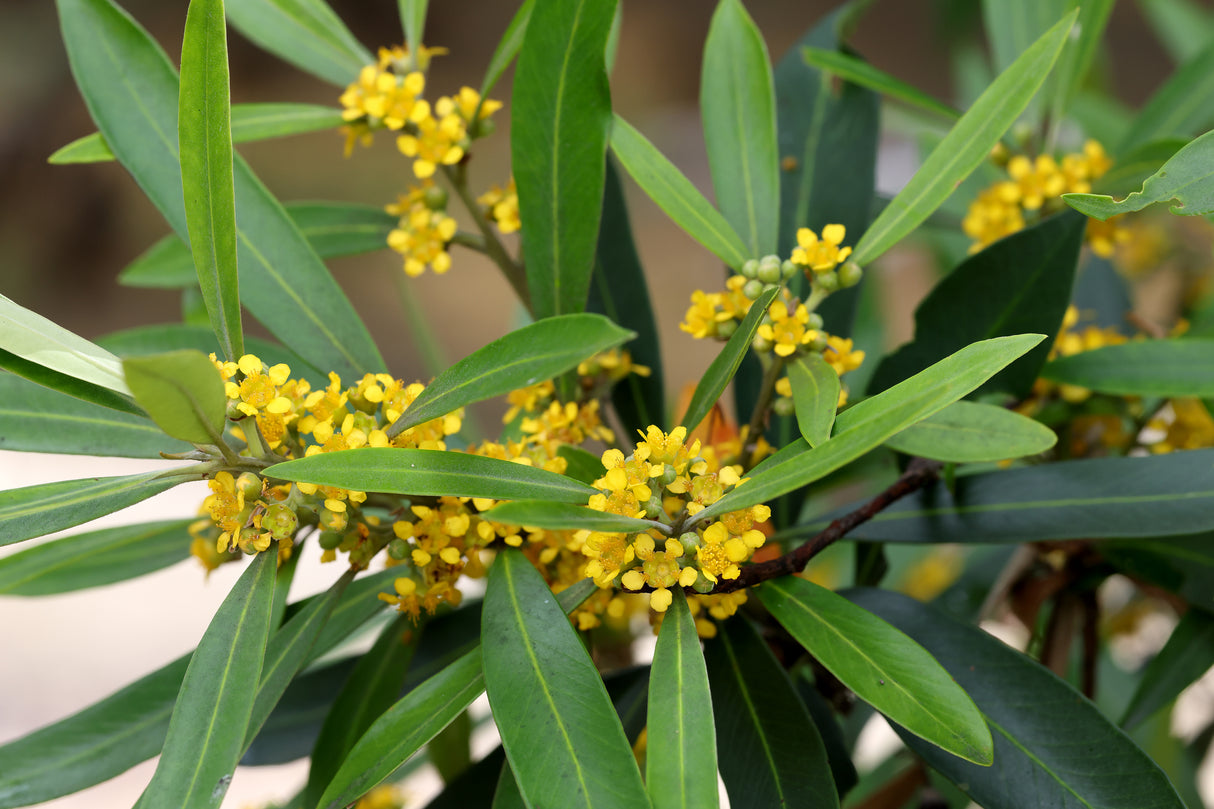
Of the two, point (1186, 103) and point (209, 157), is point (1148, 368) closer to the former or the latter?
point (1186, 103)

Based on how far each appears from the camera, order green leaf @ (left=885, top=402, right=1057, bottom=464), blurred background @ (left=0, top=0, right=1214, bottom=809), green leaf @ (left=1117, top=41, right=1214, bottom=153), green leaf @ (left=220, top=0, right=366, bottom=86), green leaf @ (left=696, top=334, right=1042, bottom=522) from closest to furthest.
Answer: green leaf @ (left=696, top=334, right=1042, bottom=522)
green leaf @ (left=885, top=402, right=1057, bottom=464)
green leaf @ (left=220, top=0, right=366, bottom=86)
green leaf @ (left=1117, top=41, right=1214, bottom=153)
blurred background @ (left=0, top=0, right=1214, bottom=809)

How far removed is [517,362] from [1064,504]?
1.22ft

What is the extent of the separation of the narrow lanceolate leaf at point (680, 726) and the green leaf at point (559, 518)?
0.06 m

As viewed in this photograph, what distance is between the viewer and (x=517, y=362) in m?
0.44

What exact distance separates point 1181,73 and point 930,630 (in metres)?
0.63

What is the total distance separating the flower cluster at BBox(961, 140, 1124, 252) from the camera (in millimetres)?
729

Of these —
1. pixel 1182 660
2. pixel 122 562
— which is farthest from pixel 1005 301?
pixel 122 562

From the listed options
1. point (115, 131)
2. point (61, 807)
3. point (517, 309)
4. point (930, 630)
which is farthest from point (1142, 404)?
point (61, 807)

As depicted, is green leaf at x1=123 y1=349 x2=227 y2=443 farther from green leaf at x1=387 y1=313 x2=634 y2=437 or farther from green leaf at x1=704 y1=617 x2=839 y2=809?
green leaf at x1=704 y1=617 x2=839 y2=809

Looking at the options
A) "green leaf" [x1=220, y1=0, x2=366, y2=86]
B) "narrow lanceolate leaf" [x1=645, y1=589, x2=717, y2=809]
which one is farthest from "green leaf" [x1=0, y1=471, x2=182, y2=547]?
"green leaf" [x1=220, y1=0, x2=366, y2=86]

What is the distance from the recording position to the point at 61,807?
2.69 metres

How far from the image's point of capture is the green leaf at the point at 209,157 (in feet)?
1.50

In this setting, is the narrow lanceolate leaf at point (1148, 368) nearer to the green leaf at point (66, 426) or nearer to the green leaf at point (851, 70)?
the green leaf at point (851, 70)

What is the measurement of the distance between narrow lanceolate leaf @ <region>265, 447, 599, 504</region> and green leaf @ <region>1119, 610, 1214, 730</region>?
53 cm
